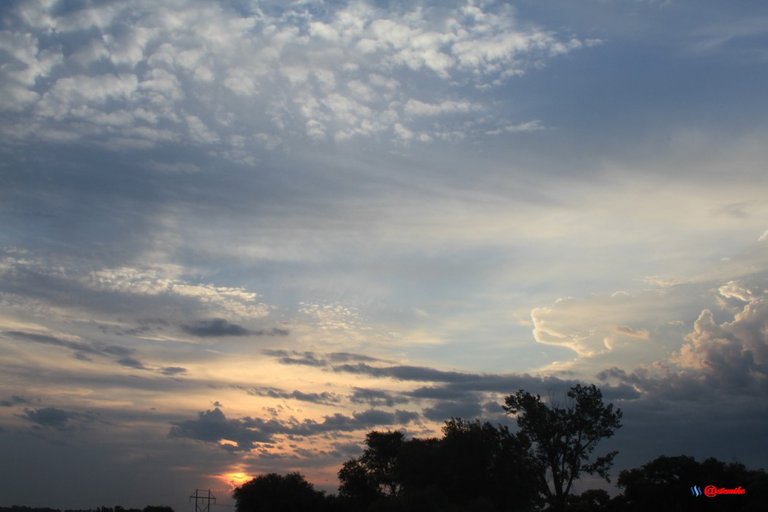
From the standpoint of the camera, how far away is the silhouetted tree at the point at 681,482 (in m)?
89.9

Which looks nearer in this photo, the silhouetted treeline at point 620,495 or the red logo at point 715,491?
the silhouetted treeline at point 620,495

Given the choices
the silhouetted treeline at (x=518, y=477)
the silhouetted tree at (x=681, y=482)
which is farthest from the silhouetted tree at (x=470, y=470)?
the silhouetted tree at (x=681, y=482)

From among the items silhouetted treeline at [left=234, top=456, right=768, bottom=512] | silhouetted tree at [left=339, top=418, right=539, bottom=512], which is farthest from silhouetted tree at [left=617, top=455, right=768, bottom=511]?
silhouetted tree at [left=339, top=418, right=539, bottom=512]

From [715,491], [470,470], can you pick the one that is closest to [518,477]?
[470,470]

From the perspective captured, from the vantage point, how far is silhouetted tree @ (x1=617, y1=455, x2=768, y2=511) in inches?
3541

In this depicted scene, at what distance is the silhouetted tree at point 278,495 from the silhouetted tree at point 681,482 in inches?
1770

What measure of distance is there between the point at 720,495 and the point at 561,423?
25.1m

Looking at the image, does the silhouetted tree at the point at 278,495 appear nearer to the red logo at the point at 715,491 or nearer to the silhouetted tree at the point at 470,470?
the silhouetted tree at the point at 470,470

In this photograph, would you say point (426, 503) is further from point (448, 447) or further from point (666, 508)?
point (666, 508)

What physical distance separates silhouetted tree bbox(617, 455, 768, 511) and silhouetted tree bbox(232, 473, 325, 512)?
44.9m

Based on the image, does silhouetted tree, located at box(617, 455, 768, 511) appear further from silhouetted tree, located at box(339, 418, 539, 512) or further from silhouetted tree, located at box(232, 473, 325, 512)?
silhouetted tree, located at box(232, 473, 325, 512)

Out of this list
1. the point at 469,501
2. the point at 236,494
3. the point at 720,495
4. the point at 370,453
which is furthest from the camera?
the point at 370,453

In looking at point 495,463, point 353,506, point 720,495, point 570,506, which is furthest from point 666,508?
point 353,506

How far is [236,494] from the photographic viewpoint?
96.9 metres
